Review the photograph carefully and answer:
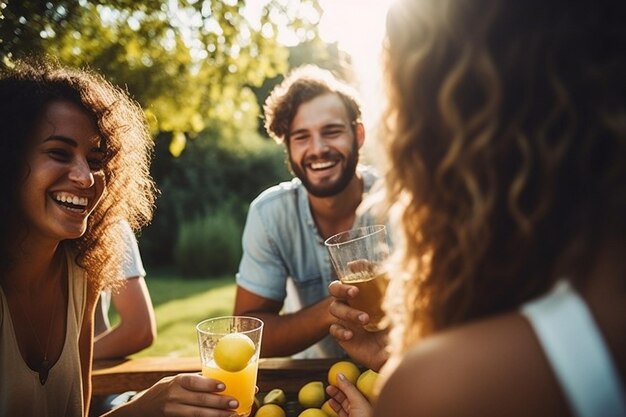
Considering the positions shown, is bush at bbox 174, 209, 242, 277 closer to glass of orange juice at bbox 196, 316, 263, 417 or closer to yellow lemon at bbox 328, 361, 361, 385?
yellow lemon at bbox 328, 361, 361, 385

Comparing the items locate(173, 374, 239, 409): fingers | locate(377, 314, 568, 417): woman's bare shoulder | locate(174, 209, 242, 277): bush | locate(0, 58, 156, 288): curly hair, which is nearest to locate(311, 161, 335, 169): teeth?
locate(0, 58, 156, 288): curly hair

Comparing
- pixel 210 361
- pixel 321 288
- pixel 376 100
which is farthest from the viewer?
pixel 321 288

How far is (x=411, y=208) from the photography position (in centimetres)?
124

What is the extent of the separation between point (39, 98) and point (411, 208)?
1.69m

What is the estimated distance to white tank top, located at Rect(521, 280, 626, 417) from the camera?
885 millimetres

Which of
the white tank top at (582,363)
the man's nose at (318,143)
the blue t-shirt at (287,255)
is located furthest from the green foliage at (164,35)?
the white tank top at (582,363)

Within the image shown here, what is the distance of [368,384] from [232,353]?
530 mm

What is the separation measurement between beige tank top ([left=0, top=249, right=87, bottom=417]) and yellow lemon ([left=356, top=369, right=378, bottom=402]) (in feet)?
3.70

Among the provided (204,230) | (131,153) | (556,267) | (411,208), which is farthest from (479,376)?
(204,230)

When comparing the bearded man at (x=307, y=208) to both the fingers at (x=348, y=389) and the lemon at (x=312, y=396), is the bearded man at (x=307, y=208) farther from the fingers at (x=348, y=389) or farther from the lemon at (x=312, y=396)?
the fingers at (x=348, y=389)

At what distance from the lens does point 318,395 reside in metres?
2.29

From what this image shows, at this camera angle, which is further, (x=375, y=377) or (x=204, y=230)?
(x=204, y=230)

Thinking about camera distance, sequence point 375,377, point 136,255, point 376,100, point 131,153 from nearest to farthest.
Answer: point 376,100, point 375,377, point 131,153, point 136,255

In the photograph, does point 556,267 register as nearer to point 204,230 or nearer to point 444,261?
point 444,261
